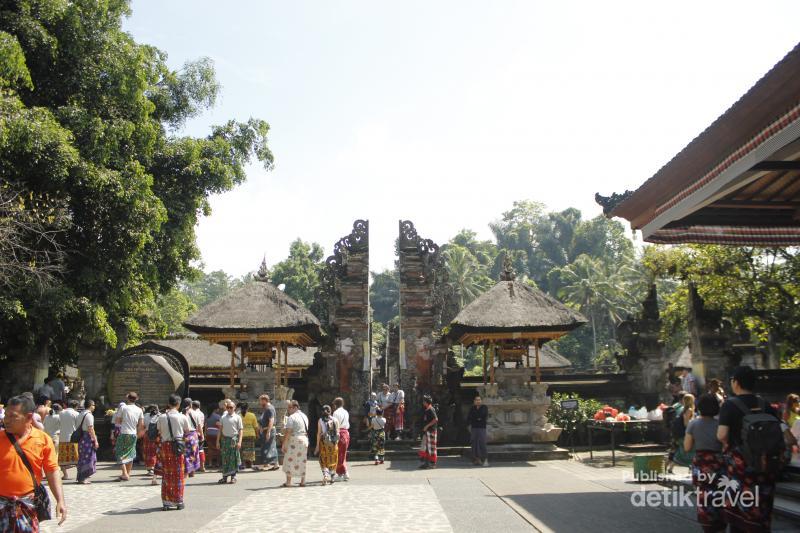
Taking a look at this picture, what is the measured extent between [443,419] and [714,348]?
7541mm

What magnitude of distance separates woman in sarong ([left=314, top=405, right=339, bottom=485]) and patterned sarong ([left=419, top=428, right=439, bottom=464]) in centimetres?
278

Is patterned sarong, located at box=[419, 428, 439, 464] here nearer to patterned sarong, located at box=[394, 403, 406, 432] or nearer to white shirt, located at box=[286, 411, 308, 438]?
patterned sarong, located at box=[394, 403, 406, 432]

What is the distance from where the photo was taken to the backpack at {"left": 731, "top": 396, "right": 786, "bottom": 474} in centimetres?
510

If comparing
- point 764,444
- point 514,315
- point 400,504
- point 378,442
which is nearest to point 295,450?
point 400,504

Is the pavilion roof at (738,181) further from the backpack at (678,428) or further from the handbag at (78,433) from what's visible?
the handbag at (78,433)

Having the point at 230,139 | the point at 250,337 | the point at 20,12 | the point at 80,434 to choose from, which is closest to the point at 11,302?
the point at 80,434

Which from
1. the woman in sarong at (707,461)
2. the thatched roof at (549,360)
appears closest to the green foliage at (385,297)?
the thatched roof at (549,360)

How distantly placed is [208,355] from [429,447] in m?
15.2

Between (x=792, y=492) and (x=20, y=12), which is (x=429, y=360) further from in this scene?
(x=20, y=12)

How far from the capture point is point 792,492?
24.1ft

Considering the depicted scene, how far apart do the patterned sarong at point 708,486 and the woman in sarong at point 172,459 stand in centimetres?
686

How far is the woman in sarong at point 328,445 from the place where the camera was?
11688 millimetres

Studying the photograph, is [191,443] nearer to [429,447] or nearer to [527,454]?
[429,447]

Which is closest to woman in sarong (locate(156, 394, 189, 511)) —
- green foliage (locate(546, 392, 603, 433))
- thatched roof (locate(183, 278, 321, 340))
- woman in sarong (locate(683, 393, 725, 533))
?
woman in sarong (locate(683, 393, 725, 533))
